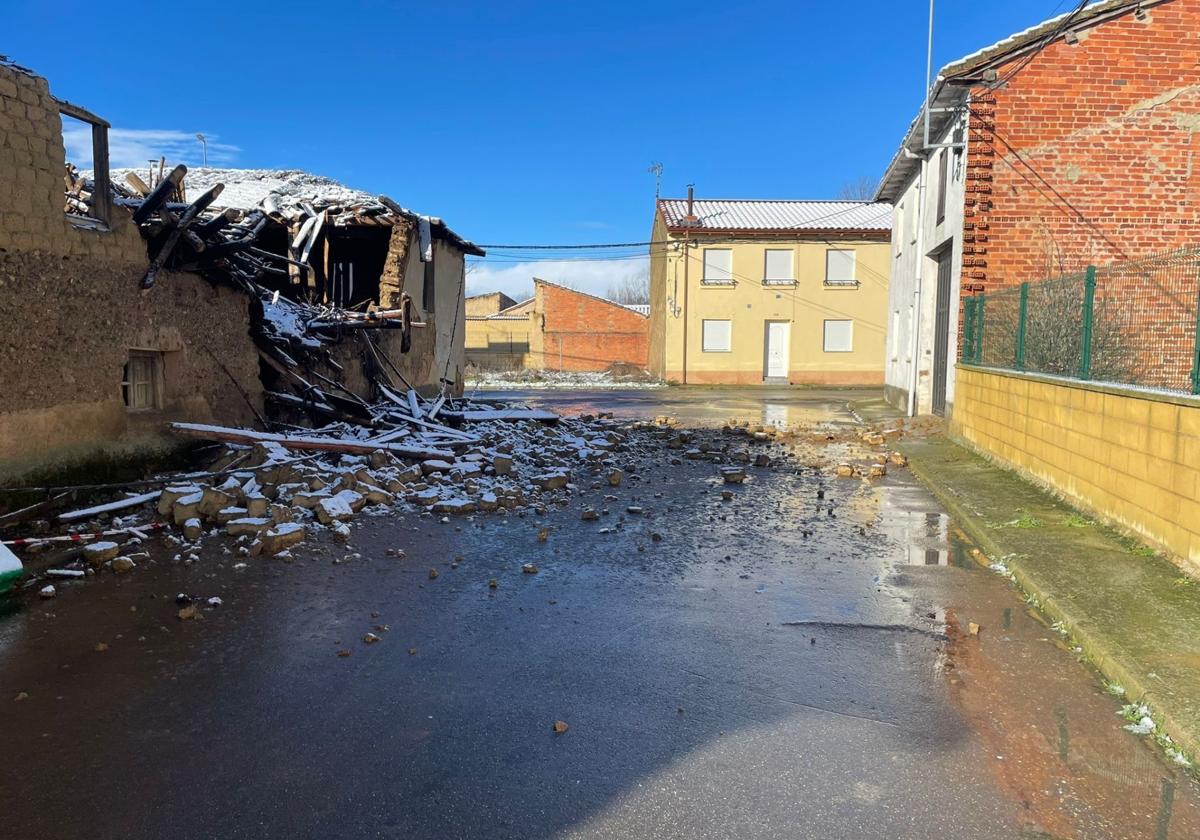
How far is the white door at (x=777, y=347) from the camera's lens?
35.9 m

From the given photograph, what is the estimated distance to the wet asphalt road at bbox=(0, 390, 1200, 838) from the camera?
3.16 metres

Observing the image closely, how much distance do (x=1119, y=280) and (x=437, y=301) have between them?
14.5m

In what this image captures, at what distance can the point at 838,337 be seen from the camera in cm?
3578

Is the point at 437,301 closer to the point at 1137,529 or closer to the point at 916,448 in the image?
the point at 916,448

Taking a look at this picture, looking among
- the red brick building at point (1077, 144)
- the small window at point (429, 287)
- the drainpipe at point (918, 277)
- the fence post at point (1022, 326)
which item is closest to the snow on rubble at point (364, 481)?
the fence post at point (1022, 326)

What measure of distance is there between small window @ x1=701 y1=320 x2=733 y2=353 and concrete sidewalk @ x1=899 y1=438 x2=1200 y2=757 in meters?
26.4

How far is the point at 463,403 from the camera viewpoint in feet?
57.1

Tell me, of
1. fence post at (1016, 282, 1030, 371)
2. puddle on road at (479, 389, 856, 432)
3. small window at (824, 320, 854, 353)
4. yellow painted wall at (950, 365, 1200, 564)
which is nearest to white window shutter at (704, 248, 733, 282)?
small window at (824, 320, 854, 353)

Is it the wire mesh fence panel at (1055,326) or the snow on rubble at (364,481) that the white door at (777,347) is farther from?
the wire mesh fence panel at (1055,326)

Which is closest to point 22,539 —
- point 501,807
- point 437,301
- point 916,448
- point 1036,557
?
point 501,807

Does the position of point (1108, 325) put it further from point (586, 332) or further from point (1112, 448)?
point (586, 332)

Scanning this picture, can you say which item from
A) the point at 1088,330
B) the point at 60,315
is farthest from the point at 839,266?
the point at 60,315

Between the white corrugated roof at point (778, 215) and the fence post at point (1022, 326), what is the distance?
82.5 feet

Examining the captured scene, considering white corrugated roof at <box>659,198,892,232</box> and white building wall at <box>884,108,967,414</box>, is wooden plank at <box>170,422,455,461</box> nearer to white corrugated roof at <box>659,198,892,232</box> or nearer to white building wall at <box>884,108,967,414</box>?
white building wall at <box>884,108,967,414</box>
